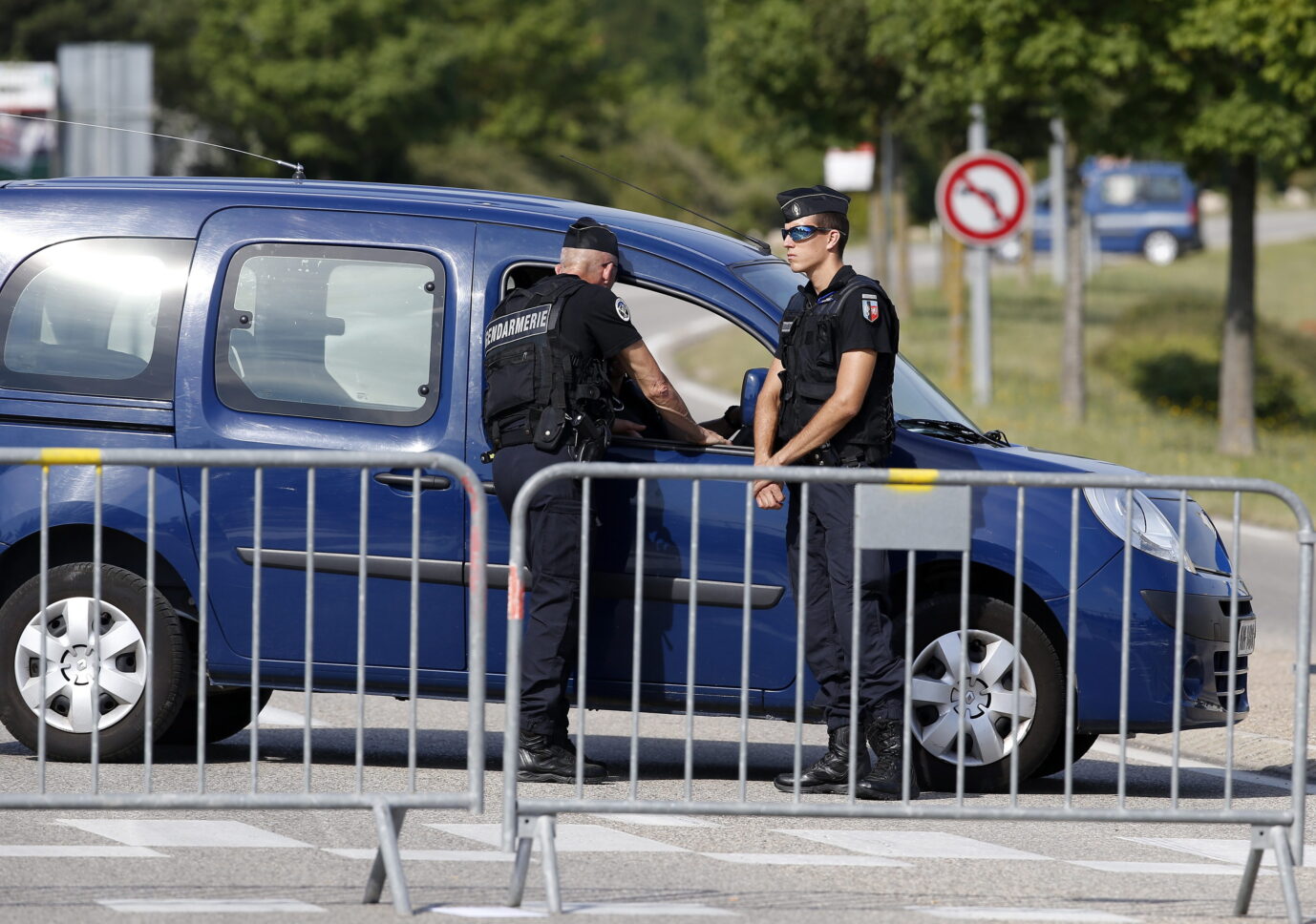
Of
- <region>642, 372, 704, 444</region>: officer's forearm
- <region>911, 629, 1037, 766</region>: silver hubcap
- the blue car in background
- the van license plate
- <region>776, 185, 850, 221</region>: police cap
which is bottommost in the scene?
<region>911, 629, 1037, 766</region>: silver hubcap

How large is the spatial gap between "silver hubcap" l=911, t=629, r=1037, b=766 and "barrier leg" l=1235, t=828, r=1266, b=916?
136 centimetres

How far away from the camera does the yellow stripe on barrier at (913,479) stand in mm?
5383

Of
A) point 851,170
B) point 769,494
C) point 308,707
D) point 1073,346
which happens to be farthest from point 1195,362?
point 308,707

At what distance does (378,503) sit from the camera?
6.39 meters

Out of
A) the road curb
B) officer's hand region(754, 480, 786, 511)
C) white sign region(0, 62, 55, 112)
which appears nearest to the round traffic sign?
the road curb

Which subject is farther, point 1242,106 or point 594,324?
point 1242,106

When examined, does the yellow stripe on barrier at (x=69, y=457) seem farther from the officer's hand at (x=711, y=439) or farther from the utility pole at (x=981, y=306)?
the utility pole at (x=981, y=306)

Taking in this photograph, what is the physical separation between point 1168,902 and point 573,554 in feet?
6.88

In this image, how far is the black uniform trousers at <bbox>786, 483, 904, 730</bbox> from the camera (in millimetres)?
6031

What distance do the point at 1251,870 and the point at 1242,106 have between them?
1289 centimetres

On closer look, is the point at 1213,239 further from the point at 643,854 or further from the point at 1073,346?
the point at 643,854

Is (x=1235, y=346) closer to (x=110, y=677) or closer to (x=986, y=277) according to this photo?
(x=986, y=277)

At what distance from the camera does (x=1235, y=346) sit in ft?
61.5

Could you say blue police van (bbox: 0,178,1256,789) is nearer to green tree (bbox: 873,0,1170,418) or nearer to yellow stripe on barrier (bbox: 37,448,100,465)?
yellow stripe on barrier (bbox: 37,448,100,465)
